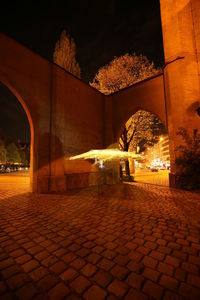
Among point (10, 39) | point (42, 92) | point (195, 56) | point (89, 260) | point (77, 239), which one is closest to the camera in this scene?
point (89, 260)

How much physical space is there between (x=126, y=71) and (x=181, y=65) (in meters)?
8.04

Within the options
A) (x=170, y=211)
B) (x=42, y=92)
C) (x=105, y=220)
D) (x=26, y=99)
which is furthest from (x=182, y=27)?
(x=105, y=220)

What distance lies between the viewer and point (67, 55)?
17.7m

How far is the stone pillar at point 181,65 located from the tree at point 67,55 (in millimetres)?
10403

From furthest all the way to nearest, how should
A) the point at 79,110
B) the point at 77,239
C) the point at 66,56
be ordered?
the point at 66,56
the point at 79,110
the point at 77,239

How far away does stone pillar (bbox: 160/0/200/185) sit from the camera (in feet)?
30.6

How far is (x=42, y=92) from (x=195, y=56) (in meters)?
10.4

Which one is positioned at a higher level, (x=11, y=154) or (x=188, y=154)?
(x=11, y=154)

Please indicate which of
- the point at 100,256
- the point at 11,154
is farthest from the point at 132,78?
the point at 11,154

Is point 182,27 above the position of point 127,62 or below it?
below

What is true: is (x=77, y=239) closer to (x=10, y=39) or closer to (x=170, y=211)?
(x=170, y=211)

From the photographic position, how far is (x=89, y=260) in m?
2.38

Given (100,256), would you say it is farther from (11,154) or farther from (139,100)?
(11,154)

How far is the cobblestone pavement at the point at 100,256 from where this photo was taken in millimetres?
1808
